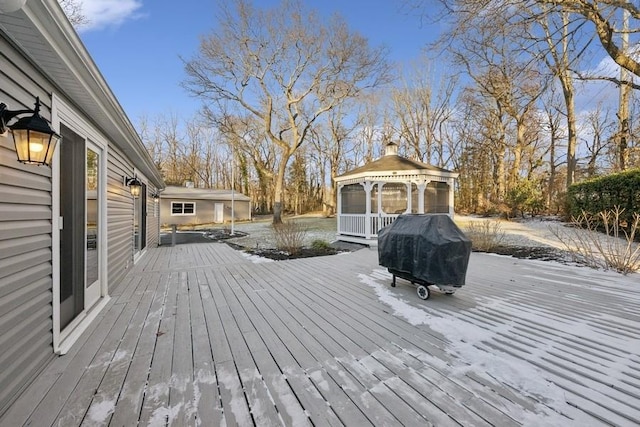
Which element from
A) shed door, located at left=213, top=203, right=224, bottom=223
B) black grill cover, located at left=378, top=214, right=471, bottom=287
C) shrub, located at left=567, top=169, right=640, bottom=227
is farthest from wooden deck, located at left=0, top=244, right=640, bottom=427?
shed door, located at left=213, top=203, right=224, bottom=223

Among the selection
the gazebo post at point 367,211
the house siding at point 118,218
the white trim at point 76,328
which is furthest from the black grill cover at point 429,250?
the gazebo post at point 367,211

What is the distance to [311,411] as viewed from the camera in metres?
1.67

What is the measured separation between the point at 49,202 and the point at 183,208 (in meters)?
20.3

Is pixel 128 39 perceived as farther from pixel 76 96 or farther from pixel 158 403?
pixel 158 403

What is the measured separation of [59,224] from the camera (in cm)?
255

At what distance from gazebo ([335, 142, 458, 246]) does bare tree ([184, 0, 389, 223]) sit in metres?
6.44

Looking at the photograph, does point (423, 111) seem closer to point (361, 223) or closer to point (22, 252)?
point (361, 223)

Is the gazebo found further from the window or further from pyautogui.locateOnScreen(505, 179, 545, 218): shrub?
the window

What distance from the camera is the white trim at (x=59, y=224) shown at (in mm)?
2363

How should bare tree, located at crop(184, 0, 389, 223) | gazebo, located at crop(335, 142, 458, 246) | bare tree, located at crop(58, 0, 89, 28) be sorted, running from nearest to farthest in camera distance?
bare tree, located at crop(58, 0, 89, 28), gazebo, located at crop(335, 142, 458, 246), bare tree, located at crop(184, 0, 389, 223)

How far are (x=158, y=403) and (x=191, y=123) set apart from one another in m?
32.9

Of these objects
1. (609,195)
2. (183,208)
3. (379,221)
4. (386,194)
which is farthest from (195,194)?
(609,195)

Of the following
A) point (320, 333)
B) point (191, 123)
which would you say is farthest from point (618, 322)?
point (191, 123)

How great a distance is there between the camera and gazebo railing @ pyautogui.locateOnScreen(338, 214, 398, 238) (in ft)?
31.2
